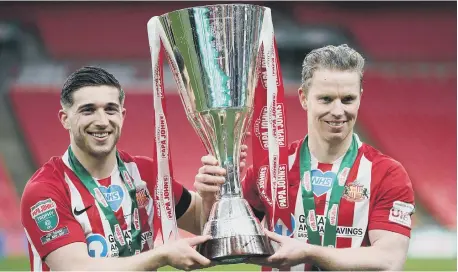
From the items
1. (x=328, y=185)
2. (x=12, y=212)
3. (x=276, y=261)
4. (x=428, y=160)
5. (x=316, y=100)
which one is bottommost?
(x=276, y=261)

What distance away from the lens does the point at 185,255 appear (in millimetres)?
2430

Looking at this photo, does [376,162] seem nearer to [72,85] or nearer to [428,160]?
[72,85]

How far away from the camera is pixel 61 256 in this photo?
9.07 ft

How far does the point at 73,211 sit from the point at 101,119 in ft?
1.17

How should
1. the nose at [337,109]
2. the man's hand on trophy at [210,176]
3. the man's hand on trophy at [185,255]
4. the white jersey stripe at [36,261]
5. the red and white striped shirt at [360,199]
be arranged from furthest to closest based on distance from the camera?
the white jersey stripe at [36,261]
the red and white striped shirt at [360,199]
the nose at [337,109]
the man's hand on trophy at [210,176]
the man's hand on trophy at [185,255]

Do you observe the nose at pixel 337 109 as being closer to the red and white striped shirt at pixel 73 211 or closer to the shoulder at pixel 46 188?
the red and white striped shirt at pixel 73 211

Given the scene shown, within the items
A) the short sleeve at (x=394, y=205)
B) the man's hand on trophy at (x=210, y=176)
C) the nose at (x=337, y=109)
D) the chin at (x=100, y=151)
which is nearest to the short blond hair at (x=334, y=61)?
the nose at (x=337, y=109)

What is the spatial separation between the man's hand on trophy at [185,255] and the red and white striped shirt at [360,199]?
0.49m

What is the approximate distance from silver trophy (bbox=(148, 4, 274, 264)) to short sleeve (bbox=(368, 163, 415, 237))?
49 cm

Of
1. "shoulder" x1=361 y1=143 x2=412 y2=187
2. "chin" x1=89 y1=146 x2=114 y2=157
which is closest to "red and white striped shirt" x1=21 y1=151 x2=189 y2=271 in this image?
"chin" x1=89 y1=146 x2=114 y2=157

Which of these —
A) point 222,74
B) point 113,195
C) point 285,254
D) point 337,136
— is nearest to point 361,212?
point 337,136

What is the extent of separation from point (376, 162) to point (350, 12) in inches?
354

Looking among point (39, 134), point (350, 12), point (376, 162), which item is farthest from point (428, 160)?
point (376, 162)

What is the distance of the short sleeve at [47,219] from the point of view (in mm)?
2797
